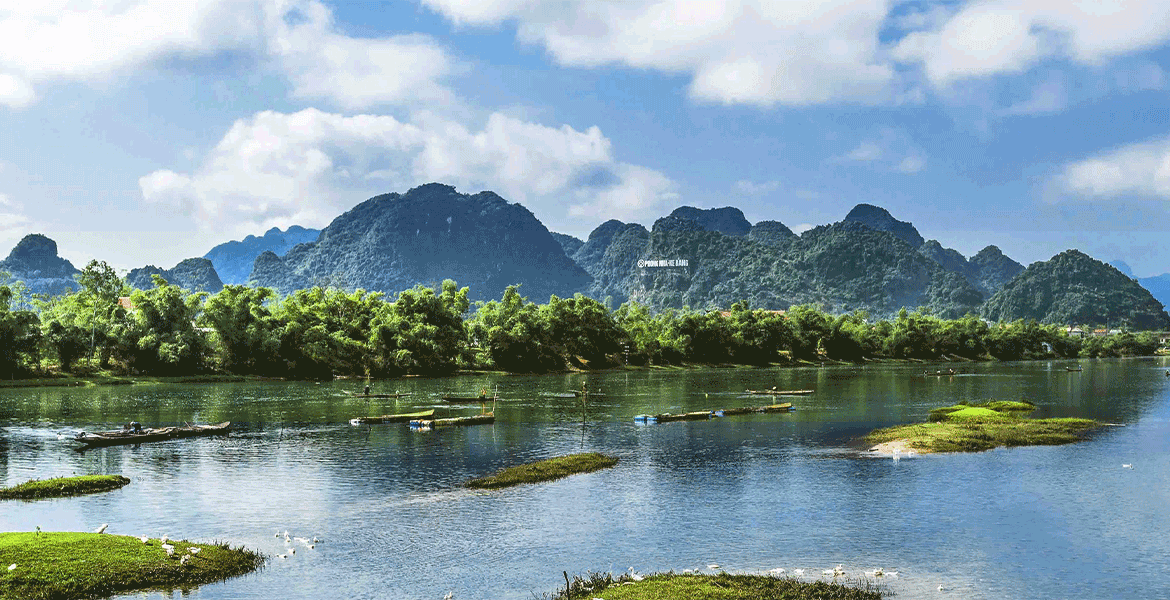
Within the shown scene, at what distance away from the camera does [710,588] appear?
2911cm

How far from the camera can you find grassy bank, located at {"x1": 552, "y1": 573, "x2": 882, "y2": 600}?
28391 mm

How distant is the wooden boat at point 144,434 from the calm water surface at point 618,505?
6.13 ft

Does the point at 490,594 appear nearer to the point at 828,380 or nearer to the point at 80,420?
the point at 80,420

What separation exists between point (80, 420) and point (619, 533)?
62959 millimetres

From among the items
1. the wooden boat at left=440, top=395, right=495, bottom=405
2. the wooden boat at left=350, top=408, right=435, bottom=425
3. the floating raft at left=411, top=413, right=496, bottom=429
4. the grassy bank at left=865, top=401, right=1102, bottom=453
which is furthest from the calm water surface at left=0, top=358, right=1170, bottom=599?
the wooden boat at left=440, top=395, right=495, bottom=405

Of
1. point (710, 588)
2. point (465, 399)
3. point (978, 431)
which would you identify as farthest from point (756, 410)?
point (710, 588)

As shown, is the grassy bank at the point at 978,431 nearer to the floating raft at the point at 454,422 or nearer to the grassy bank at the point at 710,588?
the floating raft at the point at 454,422

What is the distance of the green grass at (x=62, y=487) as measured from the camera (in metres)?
45.0

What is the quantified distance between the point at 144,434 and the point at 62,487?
2243 centimetres

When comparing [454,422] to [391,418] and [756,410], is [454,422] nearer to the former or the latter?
[391,418]

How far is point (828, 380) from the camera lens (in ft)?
508

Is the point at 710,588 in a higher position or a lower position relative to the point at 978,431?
lower

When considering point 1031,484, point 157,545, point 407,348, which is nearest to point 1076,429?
point 1031,484

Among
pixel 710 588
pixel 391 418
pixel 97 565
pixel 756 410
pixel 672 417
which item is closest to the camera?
pixel 710 588
